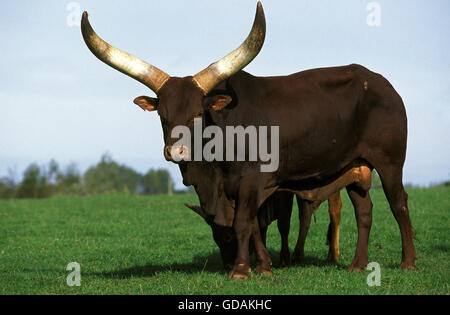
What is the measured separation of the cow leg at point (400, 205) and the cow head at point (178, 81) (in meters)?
2.82

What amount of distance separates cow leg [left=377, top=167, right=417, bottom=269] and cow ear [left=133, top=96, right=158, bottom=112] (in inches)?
135

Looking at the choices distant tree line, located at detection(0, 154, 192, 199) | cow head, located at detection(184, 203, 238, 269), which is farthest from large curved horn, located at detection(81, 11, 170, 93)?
distant tree line, located at detection(0, 154, 192, 199)

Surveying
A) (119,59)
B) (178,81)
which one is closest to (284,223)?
(178,81)

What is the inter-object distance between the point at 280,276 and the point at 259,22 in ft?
10.7

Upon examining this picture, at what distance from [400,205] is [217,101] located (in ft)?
11.0

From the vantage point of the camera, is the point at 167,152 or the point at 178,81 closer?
the point at 167,152

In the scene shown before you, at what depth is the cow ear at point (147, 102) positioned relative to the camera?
303 inches

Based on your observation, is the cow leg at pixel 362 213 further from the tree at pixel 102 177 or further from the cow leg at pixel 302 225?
the tree at pixel 102 177

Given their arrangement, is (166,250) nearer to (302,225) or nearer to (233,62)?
(302,225)

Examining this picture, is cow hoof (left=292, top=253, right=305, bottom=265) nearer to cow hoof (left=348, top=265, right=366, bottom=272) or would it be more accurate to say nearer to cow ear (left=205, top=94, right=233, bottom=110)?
cow hoof (left=348, top=265, right=366, bottom=272)

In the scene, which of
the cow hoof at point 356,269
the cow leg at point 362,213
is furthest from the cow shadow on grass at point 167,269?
the cow leg at point 362,213

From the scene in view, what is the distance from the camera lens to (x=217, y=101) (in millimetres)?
7457

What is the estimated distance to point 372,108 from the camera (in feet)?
28.6
